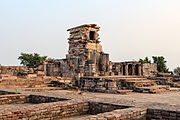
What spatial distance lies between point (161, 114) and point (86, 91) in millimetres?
8040

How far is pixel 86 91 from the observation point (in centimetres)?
1315

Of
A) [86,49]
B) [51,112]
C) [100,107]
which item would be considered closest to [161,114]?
[100,107]

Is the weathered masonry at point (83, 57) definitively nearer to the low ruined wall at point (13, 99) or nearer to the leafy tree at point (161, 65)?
the low ruined wall at point (13, 99)

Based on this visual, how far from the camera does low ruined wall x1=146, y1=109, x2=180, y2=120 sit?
5.20 metres

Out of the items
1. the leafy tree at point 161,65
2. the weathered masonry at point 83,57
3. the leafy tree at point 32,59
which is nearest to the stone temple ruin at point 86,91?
the weathered masonry at point 83,57

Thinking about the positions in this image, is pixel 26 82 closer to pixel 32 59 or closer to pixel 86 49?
pixel 86 49

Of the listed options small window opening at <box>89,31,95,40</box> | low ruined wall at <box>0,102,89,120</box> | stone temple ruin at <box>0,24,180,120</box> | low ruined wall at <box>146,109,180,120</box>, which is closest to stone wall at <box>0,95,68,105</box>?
stone temple ruin at <box>0,24,180,120</box>

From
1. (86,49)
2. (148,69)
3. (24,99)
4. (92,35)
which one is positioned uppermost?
(92,35)

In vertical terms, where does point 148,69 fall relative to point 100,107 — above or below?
above

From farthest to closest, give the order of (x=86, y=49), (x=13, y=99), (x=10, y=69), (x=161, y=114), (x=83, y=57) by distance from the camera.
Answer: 1. (x=10, y=69)
2. (x=86, y=49)
3. (x=83, y=57)
4. (x=13, y=99)
5. (x=161, y=114)

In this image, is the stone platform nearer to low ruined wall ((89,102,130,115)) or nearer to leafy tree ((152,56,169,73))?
low ruined wall ((89,102,130,115))

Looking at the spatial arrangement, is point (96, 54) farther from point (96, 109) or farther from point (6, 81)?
point (96, 109)

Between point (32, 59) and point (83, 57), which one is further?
point (32, 59)

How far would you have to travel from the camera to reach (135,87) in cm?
1225
